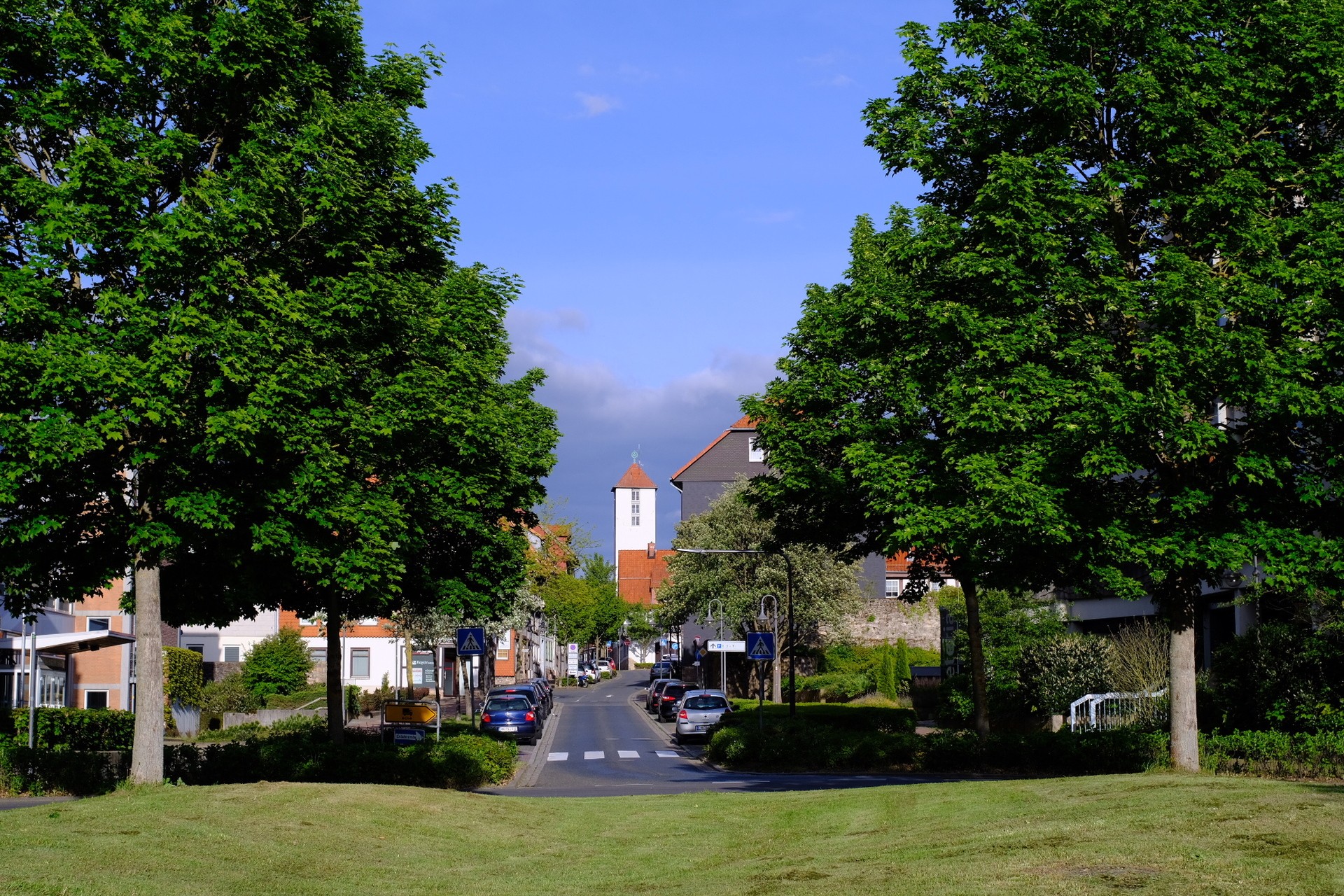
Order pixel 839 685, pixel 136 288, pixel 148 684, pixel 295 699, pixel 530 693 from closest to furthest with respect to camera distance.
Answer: pixel 136 288, pixel 148 684, pixel 530 693, pixel 295 699, pixel 839 685

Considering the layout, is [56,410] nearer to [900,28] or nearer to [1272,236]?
[900,28]

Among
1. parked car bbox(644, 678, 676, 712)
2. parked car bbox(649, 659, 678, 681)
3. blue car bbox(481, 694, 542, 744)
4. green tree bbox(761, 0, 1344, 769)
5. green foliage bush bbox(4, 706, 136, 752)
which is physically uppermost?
green tree bbox(761, 0, 1344, 769)

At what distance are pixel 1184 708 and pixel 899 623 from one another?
2086 inches

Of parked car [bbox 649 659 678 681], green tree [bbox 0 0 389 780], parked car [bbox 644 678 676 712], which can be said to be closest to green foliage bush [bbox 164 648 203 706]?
parked car [bbox 644 678 676 712]

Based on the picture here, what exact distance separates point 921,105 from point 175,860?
618 inches

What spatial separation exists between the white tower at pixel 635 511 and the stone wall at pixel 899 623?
11560 centimetres

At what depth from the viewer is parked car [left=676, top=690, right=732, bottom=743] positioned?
40.8 m

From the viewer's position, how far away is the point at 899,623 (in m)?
70.8

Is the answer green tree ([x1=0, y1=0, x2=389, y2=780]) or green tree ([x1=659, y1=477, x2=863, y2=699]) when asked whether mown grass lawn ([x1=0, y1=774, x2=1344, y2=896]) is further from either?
green tree ([x1=659, y1=477, x2=863, y2=699])

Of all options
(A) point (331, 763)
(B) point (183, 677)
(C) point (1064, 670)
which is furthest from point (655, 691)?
(A) point (331, 763)

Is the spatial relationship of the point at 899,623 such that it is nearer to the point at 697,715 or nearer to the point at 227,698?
the point at 697,715

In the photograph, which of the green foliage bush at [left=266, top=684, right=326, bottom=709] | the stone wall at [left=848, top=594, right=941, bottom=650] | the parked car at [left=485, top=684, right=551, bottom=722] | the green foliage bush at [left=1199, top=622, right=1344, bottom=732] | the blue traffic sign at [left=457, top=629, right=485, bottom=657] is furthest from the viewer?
the stone wall at [left=848, top=594, right=941, bottom=650]

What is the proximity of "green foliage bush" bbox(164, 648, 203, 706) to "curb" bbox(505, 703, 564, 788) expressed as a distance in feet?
40.0

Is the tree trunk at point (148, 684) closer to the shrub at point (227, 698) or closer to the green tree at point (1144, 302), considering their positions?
the green tree at point (1144, 302)
